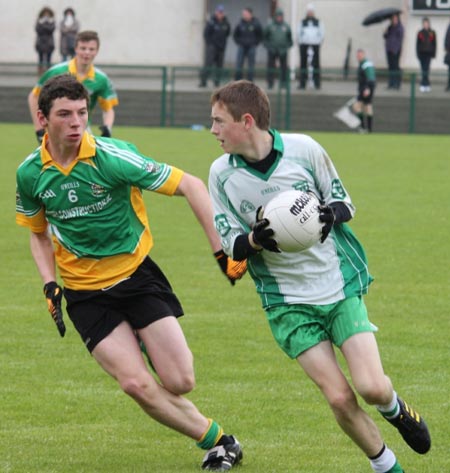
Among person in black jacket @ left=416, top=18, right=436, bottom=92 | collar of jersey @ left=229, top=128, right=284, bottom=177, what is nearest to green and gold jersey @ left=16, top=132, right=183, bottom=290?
collar of jersey @ left=229, top=128, right=284, bottom=177

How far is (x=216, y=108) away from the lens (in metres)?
5.96

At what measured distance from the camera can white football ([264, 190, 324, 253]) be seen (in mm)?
5777

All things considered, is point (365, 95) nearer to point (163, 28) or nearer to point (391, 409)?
point (163, 28)

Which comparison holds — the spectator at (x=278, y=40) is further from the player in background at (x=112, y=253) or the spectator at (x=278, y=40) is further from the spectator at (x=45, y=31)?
the player in background at (x=112, y=253)

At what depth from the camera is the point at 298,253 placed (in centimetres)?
605

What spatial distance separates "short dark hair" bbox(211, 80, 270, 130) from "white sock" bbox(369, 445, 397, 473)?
1567 millimetres

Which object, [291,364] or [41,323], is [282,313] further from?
[41,323]

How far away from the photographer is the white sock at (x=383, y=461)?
5.94 meters

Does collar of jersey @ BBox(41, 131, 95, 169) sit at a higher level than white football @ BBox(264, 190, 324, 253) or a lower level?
higher

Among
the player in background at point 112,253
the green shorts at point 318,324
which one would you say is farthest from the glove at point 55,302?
the green shorts at point 318,324

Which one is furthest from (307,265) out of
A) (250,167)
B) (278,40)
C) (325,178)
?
(278,40)

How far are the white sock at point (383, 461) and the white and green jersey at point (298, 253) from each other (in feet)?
2.40

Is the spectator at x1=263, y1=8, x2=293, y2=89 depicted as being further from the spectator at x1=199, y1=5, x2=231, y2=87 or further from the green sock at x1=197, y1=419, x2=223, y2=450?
the green sock at x1=197, y1=419, x2=223, y2=450

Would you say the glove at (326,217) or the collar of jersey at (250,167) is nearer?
the glove at (326,217)
